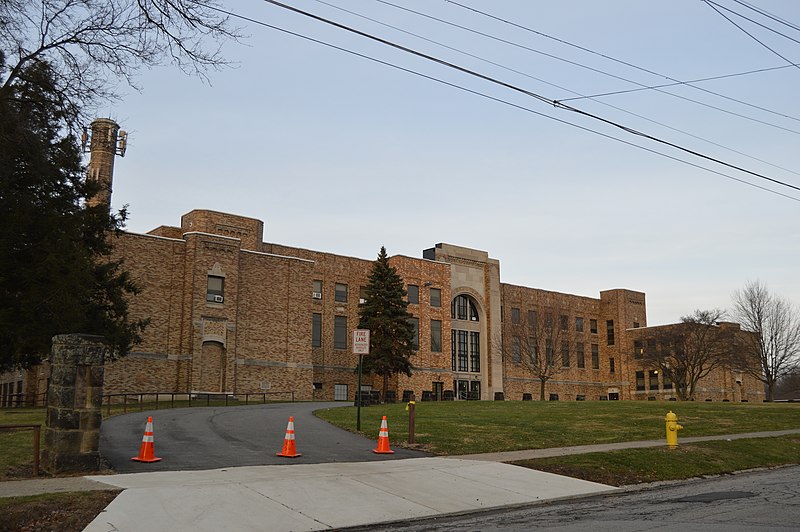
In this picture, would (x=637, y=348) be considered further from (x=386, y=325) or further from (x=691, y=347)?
(x=386, y=325)

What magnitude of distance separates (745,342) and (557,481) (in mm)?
55148

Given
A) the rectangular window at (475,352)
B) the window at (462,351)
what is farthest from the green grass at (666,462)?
the rectangular window at (475,352)

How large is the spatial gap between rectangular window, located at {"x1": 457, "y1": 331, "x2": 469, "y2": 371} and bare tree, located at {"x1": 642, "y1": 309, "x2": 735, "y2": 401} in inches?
640

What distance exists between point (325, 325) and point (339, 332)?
1.54 meters

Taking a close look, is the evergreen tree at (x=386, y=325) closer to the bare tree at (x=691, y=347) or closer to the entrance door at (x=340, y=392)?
the entrance door at (x=340, y=392)

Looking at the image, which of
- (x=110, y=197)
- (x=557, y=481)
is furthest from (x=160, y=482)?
(x=110, y=197)

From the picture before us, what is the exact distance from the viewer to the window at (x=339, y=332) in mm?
56594

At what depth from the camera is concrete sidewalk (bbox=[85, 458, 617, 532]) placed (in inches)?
378

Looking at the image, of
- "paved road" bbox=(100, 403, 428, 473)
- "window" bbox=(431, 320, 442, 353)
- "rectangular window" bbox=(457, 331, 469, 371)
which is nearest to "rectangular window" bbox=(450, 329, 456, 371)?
"rectangular window" bbox=(457, 331, 469, 371)

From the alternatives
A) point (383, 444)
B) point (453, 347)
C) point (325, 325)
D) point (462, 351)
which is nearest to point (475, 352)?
point (462, 351)

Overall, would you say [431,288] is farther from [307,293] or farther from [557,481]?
[557,481]

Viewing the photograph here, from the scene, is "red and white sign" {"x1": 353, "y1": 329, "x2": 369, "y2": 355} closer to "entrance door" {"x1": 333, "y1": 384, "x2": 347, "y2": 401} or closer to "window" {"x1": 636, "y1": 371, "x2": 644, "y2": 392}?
"entrance door" {"x1": 333, "y1": 384, "x2": 347, "y2": 401}

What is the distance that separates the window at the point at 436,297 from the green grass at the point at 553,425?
32.6 m

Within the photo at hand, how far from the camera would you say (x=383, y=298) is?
165 feet
